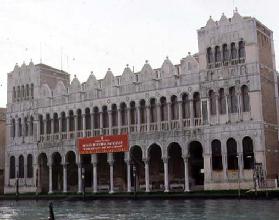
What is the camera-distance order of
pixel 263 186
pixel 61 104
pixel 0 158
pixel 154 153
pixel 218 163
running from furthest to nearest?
pixel 0 158 → pixel 61 104 → pixel 154 153 → pixel 218 163 → pixel 263 186

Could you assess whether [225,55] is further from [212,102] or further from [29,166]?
[29,166]

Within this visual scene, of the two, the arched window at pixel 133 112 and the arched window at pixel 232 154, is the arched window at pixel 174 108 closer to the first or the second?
the arched window at pixel 133 112

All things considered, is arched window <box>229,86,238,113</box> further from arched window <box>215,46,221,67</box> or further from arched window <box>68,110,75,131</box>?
arched window <box>68,110,75,131</box>

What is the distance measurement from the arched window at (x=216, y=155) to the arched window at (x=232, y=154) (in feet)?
3.18

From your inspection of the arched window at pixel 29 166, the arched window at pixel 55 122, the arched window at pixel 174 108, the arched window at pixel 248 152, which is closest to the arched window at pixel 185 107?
the arched window at pixel 174 108

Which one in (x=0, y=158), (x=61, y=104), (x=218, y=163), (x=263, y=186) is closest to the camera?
(x=263, y=186)

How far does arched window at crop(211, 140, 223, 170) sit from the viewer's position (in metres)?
52.5

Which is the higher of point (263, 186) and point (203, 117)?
point (203, 117)

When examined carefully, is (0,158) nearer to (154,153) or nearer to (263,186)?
(154,153)

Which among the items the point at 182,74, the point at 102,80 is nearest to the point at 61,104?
the point at 102,80

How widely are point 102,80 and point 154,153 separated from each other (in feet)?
36.4

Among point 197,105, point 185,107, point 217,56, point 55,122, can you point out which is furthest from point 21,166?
point 217,56

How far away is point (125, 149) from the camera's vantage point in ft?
192

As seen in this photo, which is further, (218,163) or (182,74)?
(182,74)
